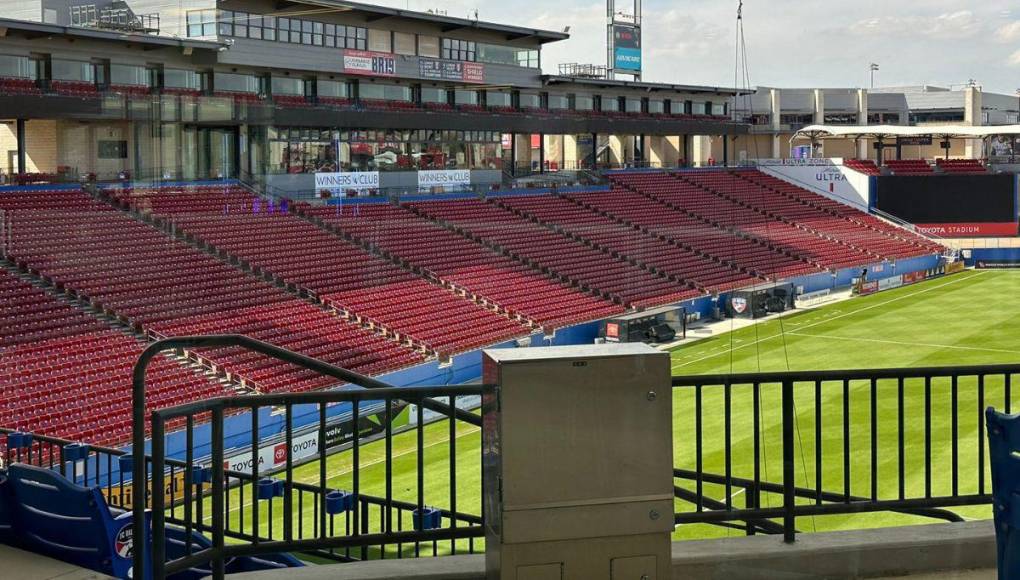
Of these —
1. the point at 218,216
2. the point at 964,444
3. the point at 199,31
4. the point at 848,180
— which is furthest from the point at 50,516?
the point at 848,180

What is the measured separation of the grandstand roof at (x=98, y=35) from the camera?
3518mm

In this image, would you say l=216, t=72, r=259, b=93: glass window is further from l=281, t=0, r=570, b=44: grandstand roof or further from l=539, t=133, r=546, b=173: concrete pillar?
l=539, t=133, r=546, b=173: concrete pillar

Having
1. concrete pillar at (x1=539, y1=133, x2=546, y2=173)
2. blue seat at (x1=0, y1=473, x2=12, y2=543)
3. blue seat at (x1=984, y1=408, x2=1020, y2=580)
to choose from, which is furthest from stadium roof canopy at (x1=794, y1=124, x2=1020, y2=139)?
blue seat at (x1=0, y1=473, x2=12, y2=543)

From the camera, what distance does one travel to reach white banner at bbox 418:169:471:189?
4367 millimetres

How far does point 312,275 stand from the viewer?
3936 mm

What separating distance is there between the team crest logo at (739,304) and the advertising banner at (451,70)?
1.20 m

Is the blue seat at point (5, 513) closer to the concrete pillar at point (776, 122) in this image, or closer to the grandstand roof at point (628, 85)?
the grandstand roof at point (628, 85)

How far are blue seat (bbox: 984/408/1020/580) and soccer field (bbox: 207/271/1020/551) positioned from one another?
134cm

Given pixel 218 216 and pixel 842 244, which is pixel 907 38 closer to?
pixel 842 244

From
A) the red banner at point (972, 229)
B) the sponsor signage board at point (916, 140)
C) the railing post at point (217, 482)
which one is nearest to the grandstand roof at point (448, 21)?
the railing post at point (217, 482)

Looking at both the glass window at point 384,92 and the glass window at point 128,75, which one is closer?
the glass window at point 128,75

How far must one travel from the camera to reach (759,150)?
16.2 ft

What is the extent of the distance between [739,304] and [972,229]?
92cm

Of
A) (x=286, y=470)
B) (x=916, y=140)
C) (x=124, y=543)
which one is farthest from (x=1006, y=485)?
(x=916, y=140)
